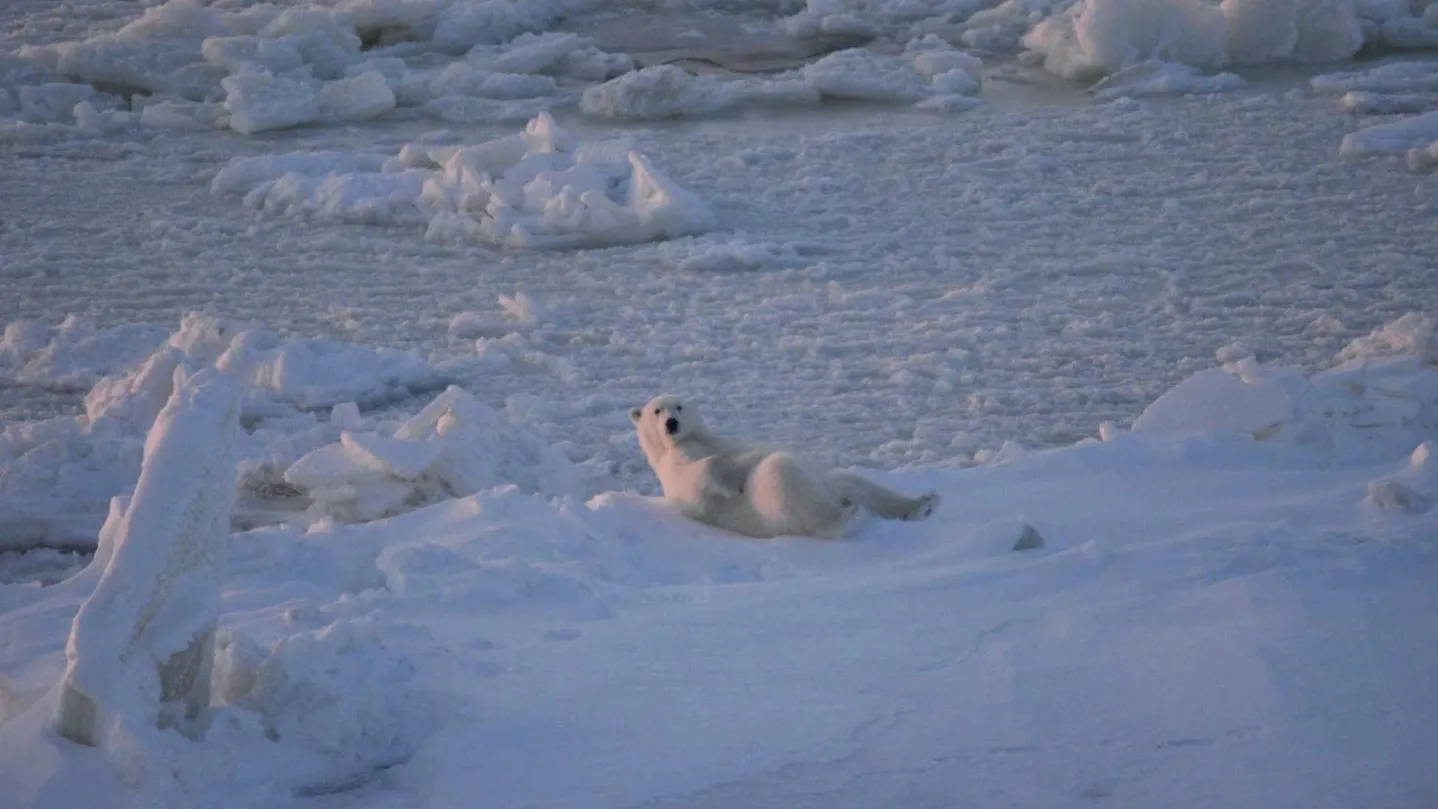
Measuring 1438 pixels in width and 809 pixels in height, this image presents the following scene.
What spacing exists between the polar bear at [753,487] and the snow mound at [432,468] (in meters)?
0.53

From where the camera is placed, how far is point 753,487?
4.47 m

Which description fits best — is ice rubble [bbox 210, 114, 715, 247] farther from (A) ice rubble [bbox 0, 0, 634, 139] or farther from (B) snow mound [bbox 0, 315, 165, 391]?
(B) snow mound [bbox 0, 315, 165, 391]

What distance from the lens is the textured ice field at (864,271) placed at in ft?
20.7

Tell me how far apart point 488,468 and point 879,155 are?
5083 millimetres

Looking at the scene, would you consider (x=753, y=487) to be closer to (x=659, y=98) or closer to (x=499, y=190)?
(x=499, y=190)

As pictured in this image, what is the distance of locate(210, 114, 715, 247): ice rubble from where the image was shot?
847cm

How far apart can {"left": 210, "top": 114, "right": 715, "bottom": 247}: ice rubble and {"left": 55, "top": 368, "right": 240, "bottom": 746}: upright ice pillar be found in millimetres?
5512

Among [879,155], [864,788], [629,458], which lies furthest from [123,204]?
[864,788]

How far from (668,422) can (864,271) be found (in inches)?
126

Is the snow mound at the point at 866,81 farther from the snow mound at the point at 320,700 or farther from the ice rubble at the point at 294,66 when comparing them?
the snow mound at the point at 320,700

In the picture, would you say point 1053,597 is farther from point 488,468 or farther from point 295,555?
point 488,468

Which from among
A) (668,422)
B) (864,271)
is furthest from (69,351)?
(864,271)

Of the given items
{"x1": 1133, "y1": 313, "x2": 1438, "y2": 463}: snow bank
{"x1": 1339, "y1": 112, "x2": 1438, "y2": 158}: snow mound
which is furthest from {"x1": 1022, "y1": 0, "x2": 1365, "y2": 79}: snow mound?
{"x1": 1133, "y1": 313, "x2": 1438, "y2": 463}: snow bank

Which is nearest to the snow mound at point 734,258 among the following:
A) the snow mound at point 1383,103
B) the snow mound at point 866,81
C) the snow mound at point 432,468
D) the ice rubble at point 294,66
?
the snow mound at point 432,468
